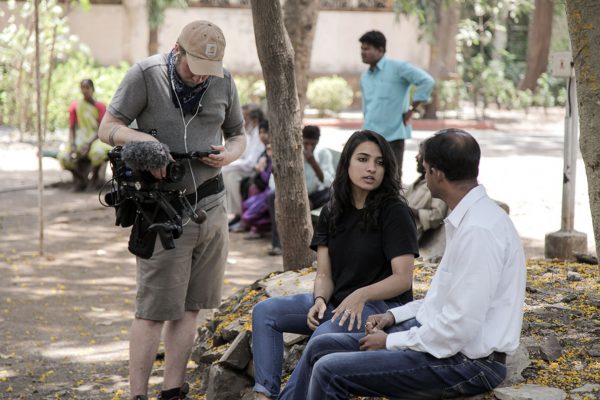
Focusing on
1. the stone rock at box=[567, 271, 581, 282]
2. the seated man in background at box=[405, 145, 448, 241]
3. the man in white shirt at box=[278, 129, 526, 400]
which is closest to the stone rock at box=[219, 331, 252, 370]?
the man in white shirt at box=[278, 129, 526, 400]

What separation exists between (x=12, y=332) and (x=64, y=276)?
1882 millimetres

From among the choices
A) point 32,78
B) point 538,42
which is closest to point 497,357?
point 32,78

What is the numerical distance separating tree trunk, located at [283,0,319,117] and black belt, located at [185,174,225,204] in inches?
219

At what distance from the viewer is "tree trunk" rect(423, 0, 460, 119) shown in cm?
2409

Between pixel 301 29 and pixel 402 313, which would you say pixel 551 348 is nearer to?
pixel 402 313

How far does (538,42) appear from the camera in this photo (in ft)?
97.0

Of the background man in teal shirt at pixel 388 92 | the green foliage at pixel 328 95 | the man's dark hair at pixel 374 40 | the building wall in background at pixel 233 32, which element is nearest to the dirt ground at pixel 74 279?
the background man in teal shirt at pixel 388 92

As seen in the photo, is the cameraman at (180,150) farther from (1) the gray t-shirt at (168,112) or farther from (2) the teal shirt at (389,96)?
(2) the teal shirt at (389,96)

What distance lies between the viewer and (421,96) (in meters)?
10.0

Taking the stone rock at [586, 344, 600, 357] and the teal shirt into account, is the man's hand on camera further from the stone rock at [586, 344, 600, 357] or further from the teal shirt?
the teal shirt

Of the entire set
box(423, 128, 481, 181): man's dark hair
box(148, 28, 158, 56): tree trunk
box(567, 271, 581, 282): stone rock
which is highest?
box(148, 28, 158, 56): tree trunk

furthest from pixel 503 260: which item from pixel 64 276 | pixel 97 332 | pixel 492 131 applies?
pixel 492 131

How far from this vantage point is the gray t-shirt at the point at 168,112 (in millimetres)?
4875

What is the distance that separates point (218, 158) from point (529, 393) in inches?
73.0
